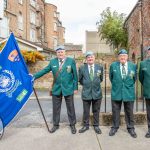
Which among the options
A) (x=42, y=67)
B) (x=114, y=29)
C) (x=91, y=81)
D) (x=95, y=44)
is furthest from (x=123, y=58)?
(x=95, y=44)

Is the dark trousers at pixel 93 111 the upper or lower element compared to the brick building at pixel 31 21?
lower

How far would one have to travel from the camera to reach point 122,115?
24.6 feet

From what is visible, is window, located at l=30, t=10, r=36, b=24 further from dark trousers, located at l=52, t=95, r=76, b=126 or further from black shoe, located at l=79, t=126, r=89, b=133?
black shoe, located at l=79, t=126, r=89, b=133

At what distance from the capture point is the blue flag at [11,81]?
652 centimetres

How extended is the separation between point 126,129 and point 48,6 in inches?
1759

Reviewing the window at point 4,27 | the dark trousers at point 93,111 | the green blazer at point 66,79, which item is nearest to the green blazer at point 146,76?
the dark trousers at point 93,111

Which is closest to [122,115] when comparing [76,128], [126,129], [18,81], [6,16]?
[126,129]

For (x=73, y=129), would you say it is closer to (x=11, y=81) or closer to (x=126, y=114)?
(x=126, y=114)

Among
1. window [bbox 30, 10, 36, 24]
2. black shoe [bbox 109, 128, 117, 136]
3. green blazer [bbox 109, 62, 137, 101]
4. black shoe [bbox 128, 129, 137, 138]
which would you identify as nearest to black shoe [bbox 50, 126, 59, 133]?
black shoe [bbox 109, 128, 117, 136]

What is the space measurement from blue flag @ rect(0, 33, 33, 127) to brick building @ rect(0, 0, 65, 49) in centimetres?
2375

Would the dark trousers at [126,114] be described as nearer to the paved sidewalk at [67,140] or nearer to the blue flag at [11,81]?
the paved sidewalk at [67,140]

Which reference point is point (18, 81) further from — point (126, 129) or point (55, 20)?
point (55, 20)

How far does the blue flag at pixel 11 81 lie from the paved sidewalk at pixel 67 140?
1.76 ft

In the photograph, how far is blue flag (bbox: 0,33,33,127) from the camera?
6.52 m
